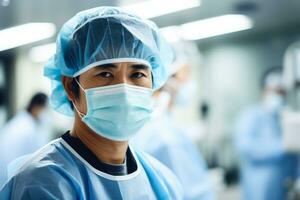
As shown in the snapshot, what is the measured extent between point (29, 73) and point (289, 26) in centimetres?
230

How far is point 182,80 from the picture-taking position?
1978mm

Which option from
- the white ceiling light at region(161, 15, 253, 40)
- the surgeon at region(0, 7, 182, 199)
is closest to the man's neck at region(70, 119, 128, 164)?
the surgeon at region(0, 7, 182, 199)

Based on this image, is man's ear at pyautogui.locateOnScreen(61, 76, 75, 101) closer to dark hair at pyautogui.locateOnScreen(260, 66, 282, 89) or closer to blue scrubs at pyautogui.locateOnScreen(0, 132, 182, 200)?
blue scrubs at pyautogui.locateOnScreen(0, 132, 182, 200)

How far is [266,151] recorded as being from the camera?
280cm

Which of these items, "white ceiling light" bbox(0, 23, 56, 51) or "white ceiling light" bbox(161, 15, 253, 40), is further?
"white ceiling light" bbox(161, 15, 253, 40)

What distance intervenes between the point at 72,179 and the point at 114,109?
181 mm

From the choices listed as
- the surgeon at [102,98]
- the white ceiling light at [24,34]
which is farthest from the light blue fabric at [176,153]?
the surgeon at [102,98]

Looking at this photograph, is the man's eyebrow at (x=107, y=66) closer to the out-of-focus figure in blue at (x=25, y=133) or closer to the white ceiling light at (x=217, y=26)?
the out-of-focus figure in blue at (x=25, y=133)

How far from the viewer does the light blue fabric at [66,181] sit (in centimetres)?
86

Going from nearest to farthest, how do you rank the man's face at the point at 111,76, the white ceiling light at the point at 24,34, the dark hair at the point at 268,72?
the man's face at the point at 111,76
the white ceiling light at the point at 24,34
the dark hair at the point at 268,72

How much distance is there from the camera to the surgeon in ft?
3.09

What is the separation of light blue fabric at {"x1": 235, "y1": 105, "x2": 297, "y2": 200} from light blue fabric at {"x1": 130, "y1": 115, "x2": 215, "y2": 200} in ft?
3.39

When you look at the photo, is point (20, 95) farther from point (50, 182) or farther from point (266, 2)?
point (266, 2)

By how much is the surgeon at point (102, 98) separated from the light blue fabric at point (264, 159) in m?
1.92
